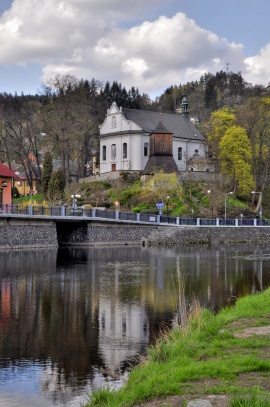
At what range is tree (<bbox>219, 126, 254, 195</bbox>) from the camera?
74938 mm

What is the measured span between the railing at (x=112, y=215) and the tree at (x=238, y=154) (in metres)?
8.77

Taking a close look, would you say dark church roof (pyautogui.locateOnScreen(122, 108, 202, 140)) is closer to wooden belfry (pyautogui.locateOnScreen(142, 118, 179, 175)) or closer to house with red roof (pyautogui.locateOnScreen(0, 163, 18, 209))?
wooden belfry (pyautogui.locateOnScreen(142, 118, 179, 175))

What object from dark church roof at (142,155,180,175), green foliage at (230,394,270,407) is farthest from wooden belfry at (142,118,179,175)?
green foliage at (230,394,270,407)

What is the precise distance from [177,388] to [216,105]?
6016 inches

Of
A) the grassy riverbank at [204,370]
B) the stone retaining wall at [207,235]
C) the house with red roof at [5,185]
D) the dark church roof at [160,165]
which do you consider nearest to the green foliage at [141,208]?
the dark church roof at [160,165]

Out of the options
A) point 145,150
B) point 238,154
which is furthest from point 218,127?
point 145,150

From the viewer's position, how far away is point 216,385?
335 inches

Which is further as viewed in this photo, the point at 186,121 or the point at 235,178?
the point at 186,121

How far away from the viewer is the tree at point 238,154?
74938 millimetres

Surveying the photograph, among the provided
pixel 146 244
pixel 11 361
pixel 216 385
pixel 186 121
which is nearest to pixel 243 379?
pixel 216 385

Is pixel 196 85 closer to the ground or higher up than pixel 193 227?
higher up

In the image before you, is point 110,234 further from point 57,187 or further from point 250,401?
point 250,401

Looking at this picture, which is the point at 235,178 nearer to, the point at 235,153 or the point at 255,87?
the point at 235,153

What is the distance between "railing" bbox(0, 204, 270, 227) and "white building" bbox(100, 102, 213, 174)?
1929cm
